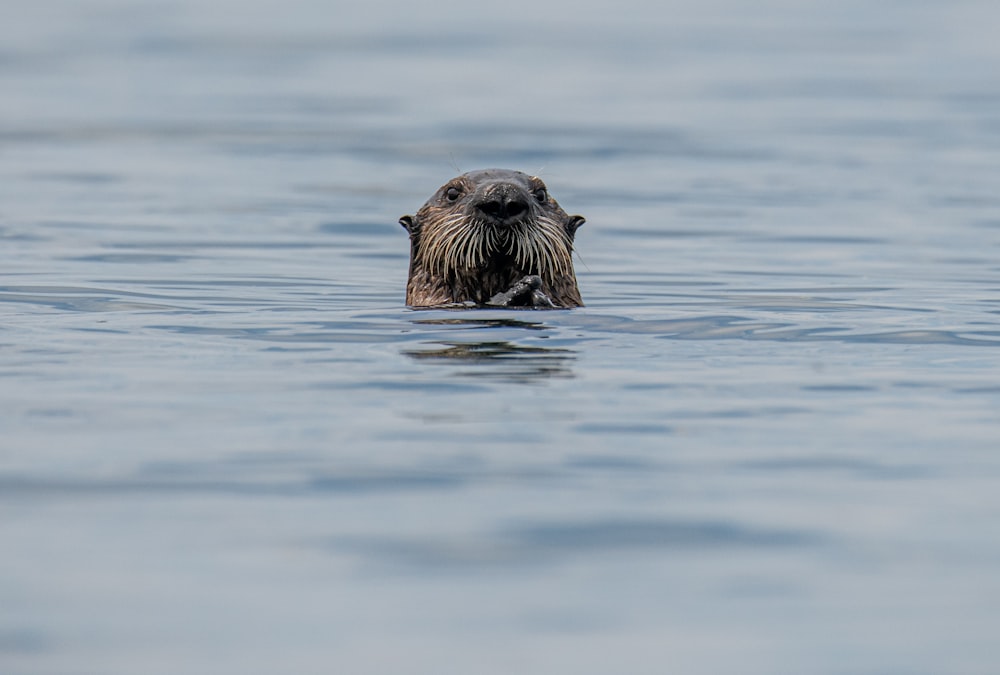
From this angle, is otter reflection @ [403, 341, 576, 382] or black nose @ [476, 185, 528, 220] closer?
otter reflection @ [403, 341, 576, 382]

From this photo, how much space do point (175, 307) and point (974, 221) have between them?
9846 millimetres

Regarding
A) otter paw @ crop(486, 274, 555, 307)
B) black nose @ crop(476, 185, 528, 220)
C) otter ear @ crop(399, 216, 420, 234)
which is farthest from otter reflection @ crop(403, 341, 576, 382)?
otter ear @ crop(399, 216, 420, 234)

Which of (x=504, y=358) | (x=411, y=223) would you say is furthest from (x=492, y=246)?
(x=504, y=358)

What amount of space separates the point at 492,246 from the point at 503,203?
36 centimetres

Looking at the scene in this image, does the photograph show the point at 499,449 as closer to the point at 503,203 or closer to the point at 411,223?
the point at 503,203

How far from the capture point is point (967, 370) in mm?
7992

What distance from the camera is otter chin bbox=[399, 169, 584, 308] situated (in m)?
9.75

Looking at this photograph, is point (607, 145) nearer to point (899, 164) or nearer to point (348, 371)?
point (899, 164)

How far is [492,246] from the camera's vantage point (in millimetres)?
9906

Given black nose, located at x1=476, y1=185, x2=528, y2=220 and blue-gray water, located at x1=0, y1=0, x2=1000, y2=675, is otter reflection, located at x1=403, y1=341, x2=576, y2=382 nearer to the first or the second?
blue-gray water, located at x1=0, y1=0, x2=1000, y2=675

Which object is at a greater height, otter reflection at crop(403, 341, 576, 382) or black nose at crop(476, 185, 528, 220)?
black nose at crop(476, 185, 528, 220)

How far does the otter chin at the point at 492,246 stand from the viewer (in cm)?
975

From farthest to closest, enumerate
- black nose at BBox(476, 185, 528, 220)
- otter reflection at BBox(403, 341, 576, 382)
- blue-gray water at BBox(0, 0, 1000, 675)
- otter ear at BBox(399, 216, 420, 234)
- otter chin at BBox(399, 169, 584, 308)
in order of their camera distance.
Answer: otter ear at BBox(399, 216, 420, 234), otter chin at BBox(399, 169, 584, 308), black nose at BBox(476, 185, 528, 220), otter reflection at BBox(403, 341, 576, 382), blue-gray water at BBox(0, 0, 1000, 675)

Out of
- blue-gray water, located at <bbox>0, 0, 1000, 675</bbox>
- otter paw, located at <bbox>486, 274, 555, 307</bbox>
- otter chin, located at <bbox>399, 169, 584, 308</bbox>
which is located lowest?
blue-gray water, located at <bbox>0, 0, 1000, 675</bbox>
